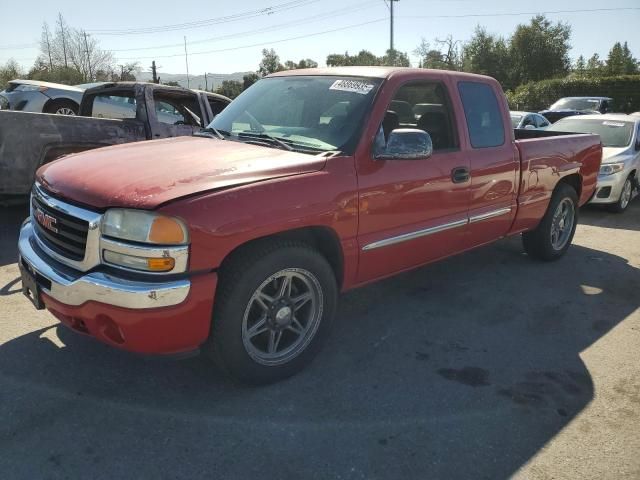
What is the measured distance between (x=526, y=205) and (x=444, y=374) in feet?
7.74

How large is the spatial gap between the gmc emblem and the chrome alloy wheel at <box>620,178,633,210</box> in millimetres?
8444

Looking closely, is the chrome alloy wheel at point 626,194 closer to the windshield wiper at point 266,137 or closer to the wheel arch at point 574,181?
the wheel arch at point 574,181

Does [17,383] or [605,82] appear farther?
[605,82]

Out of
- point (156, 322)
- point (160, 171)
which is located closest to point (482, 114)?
point (160, 171)

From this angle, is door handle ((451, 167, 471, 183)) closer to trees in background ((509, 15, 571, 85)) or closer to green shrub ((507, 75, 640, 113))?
green shrub ((507, 75, 640, 113))

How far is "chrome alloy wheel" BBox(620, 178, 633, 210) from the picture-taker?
8.62 meters

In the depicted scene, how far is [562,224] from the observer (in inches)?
232

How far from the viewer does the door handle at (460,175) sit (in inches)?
159

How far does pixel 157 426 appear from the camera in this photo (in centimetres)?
274

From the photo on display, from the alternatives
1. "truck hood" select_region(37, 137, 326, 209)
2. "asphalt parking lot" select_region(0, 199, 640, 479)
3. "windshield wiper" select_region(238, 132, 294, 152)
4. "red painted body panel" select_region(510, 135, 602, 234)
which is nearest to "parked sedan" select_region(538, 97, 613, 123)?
"red painted body panel" select_region(510, 135, 602, 234)

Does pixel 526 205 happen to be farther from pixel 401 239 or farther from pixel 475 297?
pixel 401 239

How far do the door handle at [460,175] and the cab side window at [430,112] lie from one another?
194 millimetres

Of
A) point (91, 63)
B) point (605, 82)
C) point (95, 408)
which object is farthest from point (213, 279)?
point (91, 63)

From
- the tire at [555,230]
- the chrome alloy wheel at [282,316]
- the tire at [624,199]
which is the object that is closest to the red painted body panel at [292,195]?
the chrome alloy wheel at [282,316]
